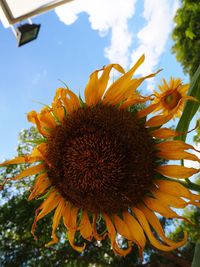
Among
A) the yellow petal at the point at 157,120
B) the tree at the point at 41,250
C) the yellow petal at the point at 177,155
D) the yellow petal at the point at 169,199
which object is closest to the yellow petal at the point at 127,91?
the yellow petal at the point at 157,120

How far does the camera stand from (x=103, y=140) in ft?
4.13

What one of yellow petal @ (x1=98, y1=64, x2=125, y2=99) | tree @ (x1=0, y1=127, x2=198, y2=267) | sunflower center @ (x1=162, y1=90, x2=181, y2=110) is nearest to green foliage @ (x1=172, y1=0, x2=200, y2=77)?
tree @ (x1=0, y1=127, x2=198, y2=267)

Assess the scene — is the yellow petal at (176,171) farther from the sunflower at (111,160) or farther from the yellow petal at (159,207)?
the yellow petal at (159,207)

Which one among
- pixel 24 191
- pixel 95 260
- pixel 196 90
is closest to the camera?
pixel 196 90

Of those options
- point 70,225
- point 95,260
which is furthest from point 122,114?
point 95,260

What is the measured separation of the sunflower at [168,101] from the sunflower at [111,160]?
33 millimetres

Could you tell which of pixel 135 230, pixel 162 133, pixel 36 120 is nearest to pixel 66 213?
pixel 135 230

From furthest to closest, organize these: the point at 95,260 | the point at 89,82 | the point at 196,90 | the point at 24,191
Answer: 1. the point at 24,191
2. the point at 95,260
3. the point at 89,82
4. the point at 196,90

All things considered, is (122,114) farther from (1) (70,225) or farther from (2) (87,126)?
(1) (70,225)

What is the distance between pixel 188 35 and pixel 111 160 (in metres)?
6.62

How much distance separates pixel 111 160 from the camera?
4.11ft

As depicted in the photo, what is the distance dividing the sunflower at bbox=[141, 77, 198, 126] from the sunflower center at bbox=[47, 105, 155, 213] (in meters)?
0.08

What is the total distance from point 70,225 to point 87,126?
14.8 inches

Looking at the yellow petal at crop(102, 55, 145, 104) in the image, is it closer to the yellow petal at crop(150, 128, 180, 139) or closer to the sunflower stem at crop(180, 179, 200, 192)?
the yellow petal at crop(150, 128, 180, 139)
